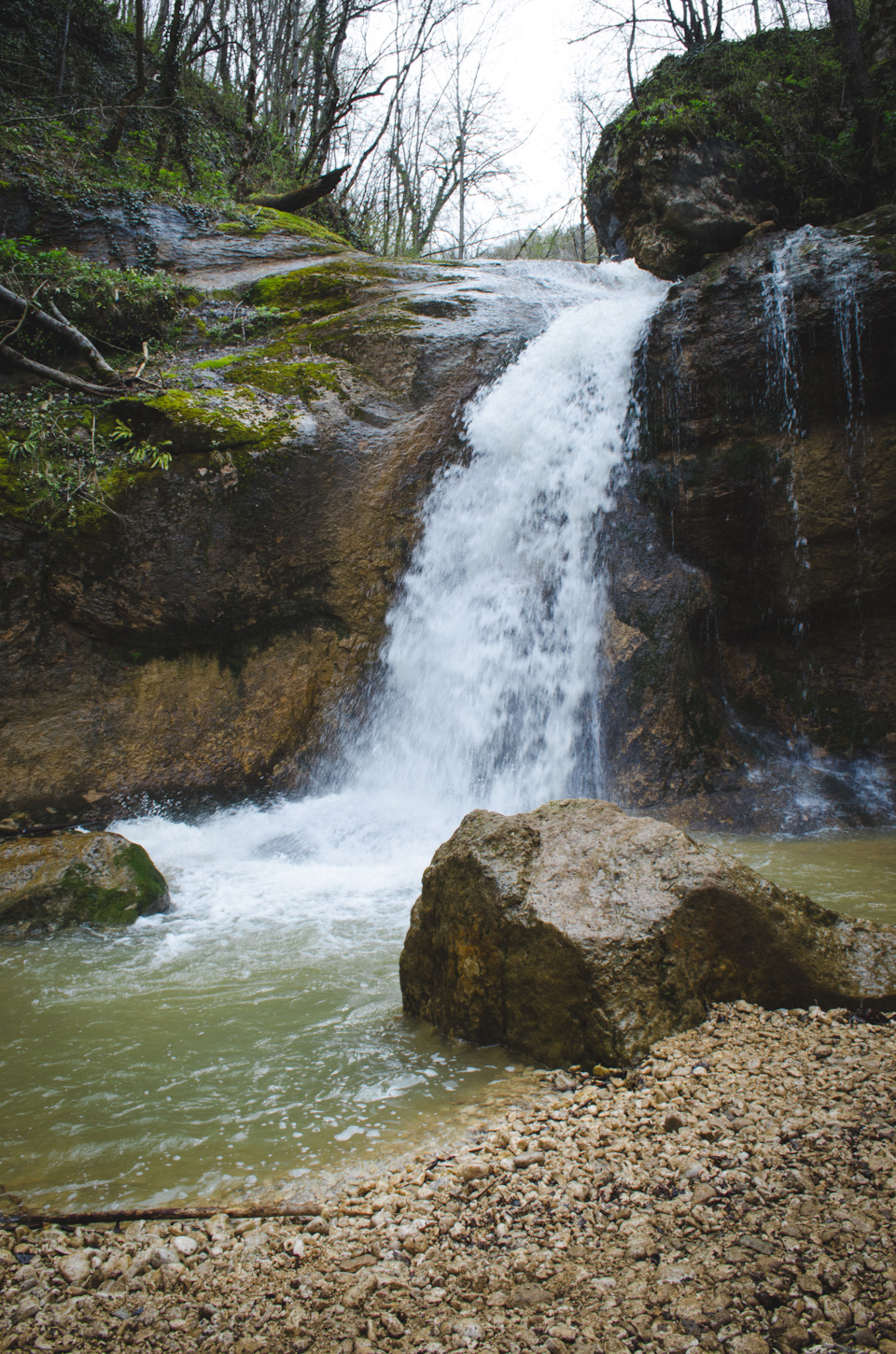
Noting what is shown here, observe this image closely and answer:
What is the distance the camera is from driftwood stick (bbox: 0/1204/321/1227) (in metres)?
1.94

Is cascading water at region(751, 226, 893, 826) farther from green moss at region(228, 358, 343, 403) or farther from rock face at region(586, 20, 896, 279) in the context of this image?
green moss at region(228, 358, 343, 403)

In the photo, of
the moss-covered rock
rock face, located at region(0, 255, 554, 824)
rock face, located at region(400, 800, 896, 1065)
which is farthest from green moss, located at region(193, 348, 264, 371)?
rock face, located at region(400, 800, 896, 1065)

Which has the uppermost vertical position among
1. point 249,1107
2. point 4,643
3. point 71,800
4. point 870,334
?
point 870,334

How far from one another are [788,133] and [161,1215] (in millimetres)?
12377

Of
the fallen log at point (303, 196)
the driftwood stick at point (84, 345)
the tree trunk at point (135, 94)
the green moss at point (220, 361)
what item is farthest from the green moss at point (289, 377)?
the tree trunk at point (135, 94)

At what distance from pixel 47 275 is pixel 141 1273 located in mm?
9743

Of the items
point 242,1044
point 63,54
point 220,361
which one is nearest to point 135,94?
point 63,54

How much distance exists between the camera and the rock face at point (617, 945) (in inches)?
99.7

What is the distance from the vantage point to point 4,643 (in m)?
6.66

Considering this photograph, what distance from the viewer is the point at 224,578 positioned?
7277 millimetres

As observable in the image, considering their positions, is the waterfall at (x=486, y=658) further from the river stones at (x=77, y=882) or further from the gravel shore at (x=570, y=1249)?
the gravel shore at (x=570, y=1249)

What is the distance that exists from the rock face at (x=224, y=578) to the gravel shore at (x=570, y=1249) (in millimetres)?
5438

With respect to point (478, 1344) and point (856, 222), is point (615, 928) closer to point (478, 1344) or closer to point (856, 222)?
point (478, 1344)

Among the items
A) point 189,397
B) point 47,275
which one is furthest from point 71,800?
point 47,275
